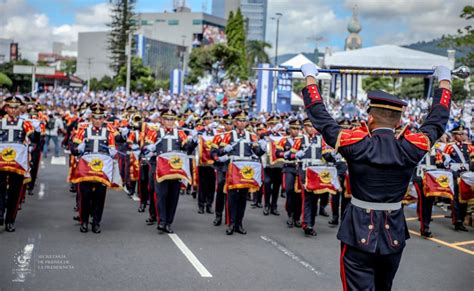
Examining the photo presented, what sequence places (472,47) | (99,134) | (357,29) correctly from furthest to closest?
(357,29)
(472,47)
(99,134)

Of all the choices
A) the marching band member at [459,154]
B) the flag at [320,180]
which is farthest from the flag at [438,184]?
the flag at [320,180]

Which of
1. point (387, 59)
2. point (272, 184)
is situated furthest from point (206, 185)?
point (387, 59)

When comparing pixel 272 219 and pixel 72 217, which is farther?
pixel 272 219

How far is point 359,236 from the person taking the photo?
14.1 feet

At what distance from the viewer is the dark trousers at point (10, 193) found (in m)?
10.0

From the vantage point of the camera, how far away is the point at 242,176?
35.5 ft

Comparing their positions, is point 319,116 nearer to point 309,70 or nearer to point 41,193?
point 309,70

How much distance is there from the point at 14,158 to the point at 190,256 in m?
3.40

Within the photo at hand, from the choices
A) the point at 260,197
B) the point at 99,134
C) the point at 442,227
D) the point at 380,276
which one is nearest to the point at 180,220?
the point at 99,134

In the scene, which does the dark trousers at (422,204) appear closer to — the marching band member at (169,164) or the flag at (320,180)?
the flag at (320,180)

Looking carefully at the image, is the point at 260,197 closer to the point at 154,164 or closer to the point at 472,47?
the point at 154,164

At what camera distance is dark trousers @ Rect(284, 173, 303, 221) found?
1185 centimetres

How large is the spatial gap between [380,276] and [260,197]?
409 inches

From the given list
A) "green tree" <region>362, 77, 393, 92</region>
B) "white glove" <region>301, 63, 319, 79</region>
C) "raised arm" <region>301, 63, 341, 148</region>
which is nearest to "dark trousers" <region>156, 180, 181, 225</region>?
"white glove" <region>301, 63, 319, 79</region>
